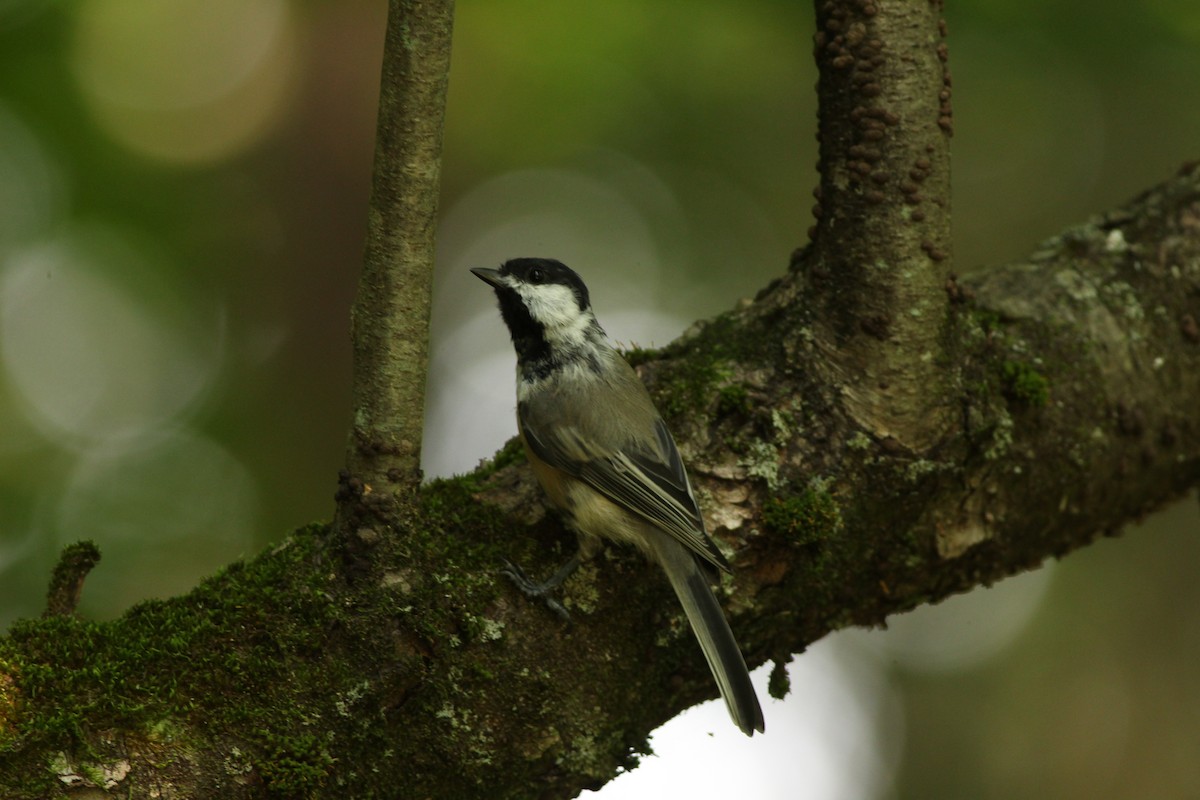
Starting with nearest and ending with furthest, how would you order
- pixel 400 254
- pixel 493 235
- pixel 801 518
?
1. pixel 400 254
2. pixel 801 518
3. pixel 493 235

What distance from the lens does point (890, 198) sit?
271cm

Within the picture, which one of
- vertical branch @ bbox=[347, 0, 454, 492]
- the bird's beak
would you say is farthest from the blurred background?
vertical branch @ bbox=[347, 0, 454, 492]

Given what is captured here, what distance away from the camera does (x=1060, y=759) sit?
24.2 ft

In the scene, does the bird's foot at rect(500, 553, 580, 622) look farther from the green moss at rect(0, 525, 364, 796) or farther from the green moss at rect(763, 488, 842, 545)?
the green moss at rect(763, 488, 842, 545)

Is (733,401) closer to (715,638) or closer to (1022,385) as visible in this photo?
(715,638)

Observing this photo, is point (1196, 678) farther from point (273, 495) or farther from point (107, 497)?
point (107, 497)

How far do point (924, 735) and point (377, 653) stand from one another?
22.9ft

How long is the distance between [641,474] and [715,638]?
667 mm

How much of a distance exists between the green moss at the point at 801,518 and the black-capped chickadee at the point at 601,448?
180 mm

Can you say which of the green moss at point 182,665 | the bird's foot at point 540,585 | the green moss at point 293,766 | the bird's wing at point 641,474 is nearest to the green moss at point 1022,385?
the bird's wing at point 641,474

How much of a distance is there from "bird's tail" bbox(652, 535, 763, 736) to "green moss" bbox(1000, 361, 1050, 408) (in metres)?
1.16

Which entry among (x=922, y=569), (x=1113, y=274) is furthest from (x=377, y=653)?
(x=1113, y=274)

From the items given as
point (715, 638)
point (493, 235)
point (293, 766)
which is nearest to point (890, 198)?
point (715, 638)

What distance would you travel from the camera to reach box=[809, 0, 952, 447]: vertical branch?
8.85 ft
